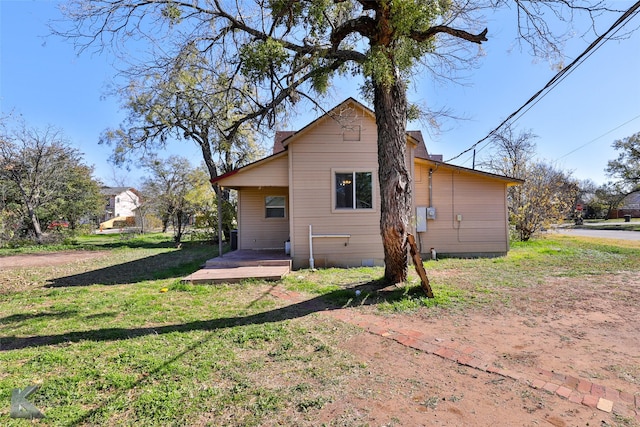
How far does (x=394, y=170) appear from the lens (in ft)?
20.4

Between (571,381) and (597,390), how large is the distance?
0.62ft

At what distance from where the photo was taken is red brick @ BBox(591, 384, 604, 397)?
2683 mm

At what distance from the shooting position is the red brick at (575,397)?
102 inches

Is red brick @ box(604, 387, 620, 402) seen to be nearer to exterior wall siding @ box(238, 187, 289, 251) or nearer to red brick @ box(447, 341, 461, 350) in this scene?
red brick @ box(447, 341, 461, 350)

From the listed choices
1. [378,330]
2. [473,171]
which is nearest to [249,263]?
[378,330]

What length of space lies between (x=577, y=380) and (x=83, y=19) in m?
8.49

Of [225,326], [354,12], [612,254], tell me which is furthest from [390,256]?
[612,254]

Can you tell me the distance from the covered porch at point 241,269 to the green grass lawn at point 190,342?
0.35m

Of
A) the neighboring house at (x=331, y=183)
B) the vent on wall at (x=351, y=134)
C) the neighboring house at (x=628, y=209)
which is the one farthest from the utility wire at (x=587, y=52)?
the neighboring house at (x=628, y=209)

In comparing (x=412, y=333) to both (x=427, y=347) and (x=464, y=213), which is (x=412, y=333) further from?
(x=464, y=213)

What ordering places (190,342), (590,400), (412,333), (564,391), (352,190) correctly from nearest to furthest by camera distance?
(590,400) → (564,391) → (190,342) → (412,333) → (352,190)

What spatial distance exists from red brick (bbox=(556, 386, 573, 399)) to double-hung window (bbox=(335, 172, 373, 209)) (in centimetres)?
724

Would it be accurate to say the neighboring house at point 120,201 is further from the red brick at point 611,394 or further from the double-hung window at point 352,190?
the red brick at point 611,394

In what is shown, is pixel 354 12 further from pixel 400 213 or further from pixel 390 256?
pixel 390 256
